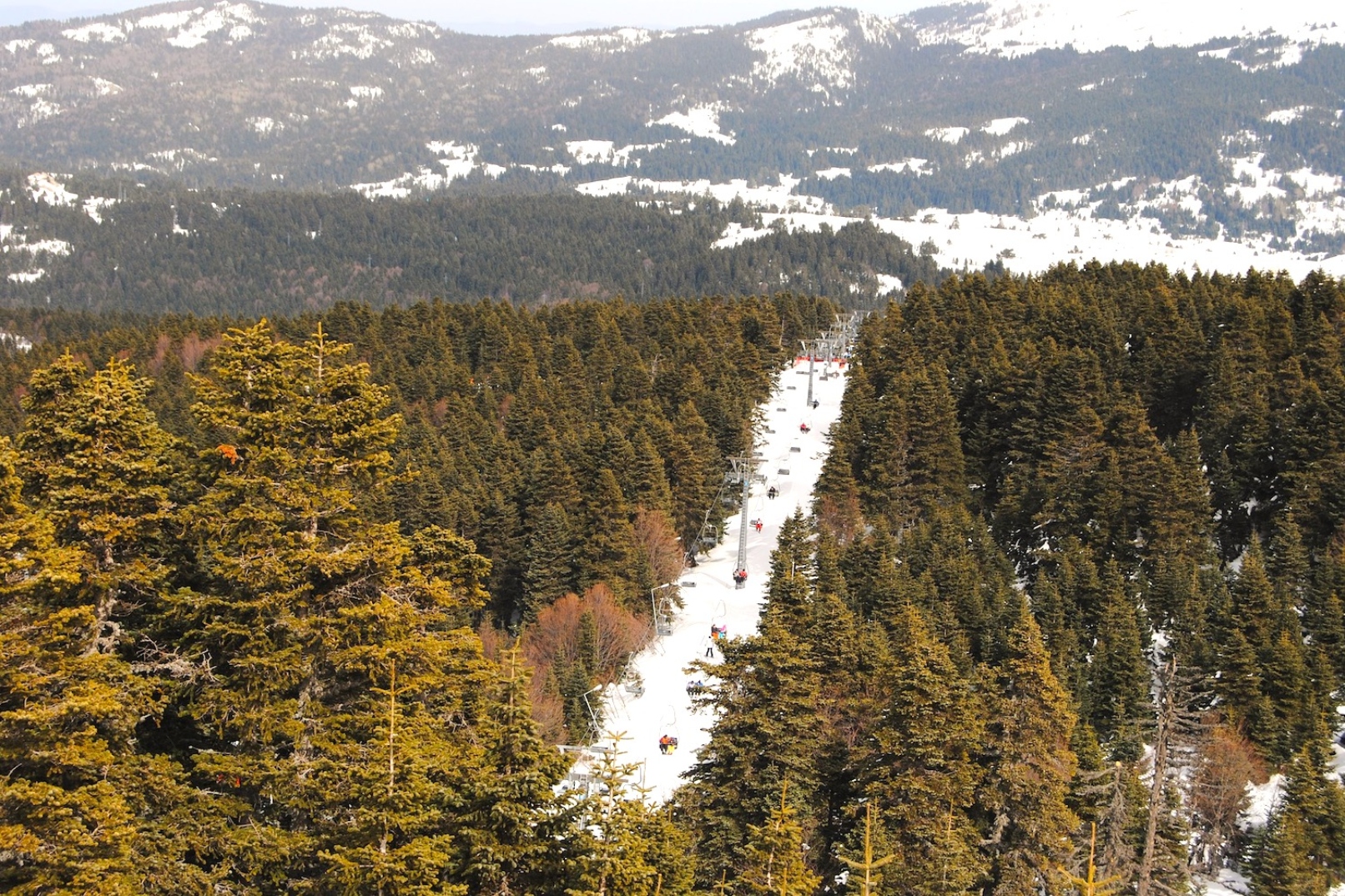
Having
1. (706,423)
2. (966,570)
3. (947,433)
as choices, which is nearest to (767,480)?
Result: (706,423)

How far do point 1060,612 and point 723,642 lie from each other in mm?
33230

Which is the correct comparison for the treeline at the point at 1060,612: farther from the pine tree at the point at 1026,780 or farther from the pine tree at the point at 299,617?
the pine tree at the point at 299,617

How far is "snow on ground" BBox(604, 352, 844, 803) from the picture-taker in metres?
54.9

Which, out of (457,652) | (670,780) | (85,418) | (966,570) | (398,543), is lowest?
(670,780)

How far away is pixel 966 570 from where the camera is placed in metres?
62.8

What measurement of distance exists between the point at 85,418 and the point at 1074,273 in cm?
12124

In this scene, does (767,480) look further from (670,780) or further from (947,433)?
(670,780)

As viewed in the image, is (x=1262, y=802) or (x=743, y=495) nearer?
(x=1262, y=802)

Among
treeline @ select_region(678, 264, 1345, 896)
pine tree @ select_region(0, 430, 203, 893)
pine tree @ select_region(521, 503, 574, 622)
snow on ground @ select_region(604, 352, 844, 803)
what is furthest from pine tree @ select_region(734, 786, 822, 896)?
pine tree @ select_region(521, 503, 574, 622)

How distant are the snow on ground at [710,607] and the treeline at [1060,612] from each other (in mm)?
5034

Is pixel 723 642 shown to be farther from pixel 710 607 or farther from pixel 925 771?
pixel 710 607

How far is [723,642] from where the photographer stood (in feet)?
109

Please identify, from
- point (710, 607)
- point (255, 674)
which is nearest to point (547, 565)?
point (710, 607)

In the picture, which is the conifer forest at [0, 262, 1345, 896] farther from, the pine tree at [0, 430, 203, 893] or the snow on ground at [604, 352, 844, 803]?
the snow on ground at [604, 352, 844, 803]
